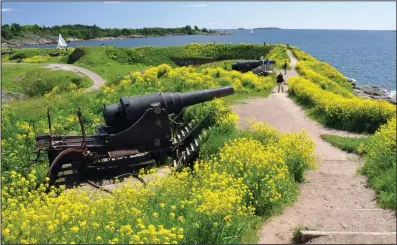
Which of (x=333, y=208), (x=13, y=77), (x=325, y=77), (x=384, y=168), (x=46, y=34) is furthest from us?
(x=46, y=34)

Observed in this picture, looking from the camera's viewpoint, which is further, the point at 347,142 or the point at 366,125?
the point at 366,125

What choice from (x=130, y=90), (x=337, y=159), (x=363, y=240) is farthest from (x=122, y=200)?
(x=130, y=90)

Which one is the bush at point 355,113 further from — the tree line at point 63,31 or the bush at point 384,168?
the tree line at point 63,31

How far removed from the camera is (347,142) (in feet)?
39.7

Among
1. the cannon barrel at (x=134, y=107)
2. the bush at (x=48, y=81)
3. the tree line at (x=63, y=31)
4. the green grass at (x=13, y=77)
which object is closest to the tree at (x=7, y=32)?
the tree line at (x=63, y=31)

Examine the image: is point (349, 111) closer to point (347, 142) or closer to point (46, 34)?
point (347, 142)

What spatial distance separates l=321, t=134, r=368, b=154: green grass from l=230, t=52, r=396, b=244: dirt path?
0.64 ft

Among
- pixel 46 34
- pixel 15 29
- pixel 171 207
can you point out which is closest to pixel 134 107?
pixel 171 207

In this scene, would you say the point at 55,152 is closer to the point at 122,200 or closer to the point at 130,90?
the point at 122,200

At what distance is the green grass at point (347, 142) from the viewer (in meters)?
11.6

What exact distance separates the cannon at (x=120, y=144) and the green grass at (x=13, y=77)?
1917cm

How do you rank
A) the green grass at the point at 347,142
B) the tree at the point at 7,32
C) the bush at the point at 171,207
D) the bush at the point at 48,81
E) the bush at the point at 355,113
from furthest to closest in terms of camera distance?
the tree at the point at 7,32 < the bush at the point at 48,81 < the bush at the point at 355,113 < the green grass at the point at 347,142 < the bush at the point at 171,207

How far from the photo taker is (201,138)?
13.4 meters

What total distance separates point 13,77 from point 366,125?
91.1 ft
